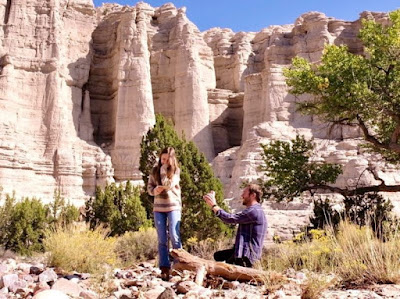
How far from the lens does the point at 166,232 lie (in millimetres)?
6930

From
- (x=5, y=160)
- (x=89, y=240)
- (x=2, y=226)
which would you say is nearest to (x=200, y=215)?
(x=89, y=240)

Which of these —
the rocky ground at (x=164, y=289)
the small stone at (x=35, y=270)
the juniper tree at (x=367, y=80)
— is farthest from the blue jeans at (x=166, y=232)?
the juniper tree at (x=367, y=80)

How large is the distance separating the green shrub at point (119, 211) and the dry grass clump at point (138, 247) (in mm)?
4155

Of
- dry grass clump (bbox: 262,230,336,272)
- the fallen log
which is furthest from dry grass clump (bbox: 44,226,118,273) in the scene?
dry grass clump (bbox: 262,230,336,272)

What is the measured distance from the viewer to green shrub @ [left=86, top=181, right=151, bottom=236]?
1905 centimetres

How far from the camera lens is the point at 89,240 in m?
9.39

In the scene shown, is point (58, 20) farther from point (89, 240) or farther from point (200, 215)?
point (89, 240)

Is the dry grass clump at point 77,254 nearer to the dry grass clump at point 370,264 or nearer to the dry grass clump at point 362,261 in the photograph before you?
the dry grass clump at point 362,261

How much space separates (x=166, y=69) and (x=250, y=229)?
125ft

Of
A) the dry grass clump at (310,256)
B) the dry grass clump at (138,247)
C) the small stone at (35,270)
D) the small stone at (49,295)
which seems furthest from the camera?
the dry grass clump at (138,247)

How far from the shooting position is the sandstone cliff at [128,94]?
33.7 meters

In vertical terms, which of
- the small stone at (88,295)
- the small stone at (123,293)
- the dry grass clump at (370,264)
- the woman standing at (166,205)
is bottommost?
the small stone at (123,293)

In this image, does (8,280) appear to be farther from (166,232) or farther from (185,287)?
(185,287)

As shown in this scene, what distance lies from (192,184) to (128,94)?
2574cm
